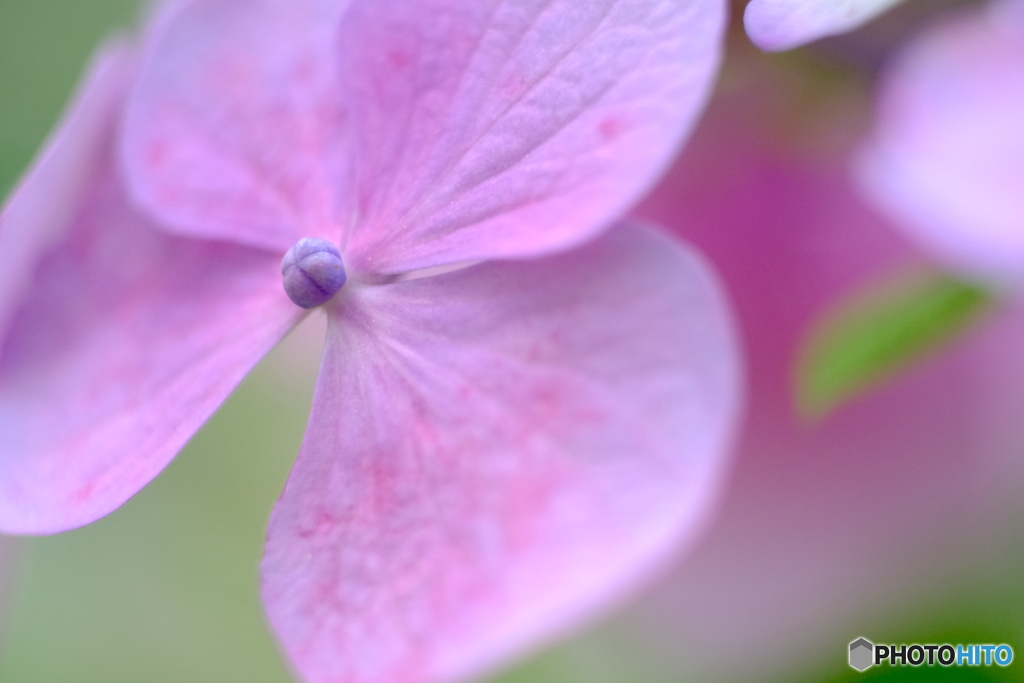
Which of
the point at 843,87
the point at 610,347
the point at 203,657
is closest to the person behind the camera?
the point at 610,347

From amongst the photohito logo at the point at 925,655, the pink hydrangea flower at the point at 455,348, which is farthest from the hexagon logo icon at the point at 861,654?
the pink hydrangea flower at the point at 455,348

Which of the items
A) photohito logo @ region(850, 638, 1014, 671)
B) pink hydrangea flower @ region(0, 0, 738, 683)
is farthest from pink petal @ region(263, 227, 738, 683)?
photohito logo @ region(850, 638, 1014, 671)

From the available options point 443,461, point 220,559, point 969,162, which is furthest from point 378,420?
point 220,559

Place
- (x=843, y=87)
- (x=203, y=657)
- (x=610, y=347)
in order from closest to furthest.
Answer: (x=610, y=347) < (x=843, y=87) < (x=203, y=657)

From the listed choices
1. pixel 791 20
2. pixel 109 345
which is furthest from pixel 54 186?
pixel 791 20

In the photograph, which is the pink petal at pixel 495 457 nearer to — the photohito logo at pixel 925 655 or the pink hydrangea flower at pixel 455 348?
Result: the pink hydrangea flower at pixel 455 348

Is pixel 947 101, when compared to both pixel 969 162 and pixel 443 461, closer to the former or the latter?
pixel 969 162

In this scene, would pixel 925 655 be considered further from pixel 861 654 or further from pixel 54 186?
pixel 54 186
